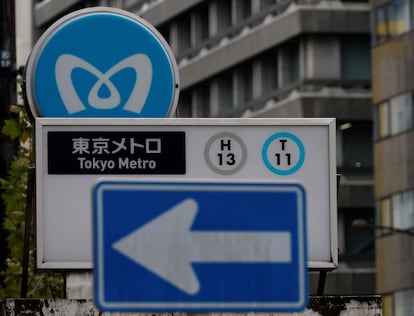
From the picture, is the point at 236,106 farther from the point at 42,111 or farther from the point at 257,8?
the point at 42,111

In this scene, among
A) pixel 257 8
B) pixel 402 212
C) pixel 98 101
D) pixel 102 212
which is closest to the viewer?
pixel 102 212

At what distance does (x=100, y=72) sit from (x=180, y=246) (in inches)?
169

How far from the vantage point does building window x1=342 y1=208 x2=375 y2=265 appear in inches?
2886

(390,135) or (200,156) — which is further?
(390,135)

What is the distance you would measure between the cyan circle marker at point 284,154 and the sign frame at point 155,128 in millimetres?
44

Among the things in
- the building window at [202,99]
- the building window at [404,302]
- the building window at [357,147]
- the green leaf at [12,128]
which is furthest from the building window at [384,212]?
the green leaf at [12,128]

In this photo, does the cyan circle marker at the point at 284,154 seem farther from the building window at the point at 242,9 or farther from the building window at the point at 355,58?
the building window at the point at 242,9

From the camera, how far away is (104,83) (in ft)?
34.1

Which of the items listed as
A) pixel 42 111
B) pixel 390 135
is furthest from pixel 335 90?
pixel 42 111

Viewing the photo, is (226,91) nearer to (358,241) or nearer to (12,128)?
(358,241)

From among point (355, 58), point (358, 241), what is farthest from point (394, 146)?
point (358, 241)

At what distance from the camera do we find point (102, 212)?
20.7ft

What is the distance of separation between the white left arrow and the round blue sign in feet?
13.3

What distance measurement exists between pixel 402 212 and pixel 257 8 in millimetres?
10681
